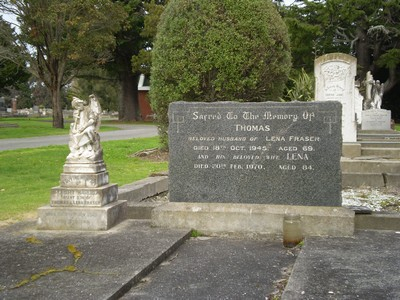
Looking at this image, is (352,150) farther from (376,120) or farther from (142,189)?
(376,120)

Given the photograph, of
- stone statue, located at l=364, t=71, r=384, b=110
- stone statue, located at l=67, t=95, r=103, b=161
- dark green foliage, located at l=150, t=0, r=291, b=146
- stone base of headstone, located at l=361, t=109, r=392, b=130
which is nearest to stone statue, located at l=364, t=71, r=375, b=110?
stone statue, located at l=364, t=71, r=384, b=110

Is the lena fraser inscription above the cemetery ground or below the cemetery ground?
above

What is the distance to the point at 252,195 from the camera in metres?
6.48

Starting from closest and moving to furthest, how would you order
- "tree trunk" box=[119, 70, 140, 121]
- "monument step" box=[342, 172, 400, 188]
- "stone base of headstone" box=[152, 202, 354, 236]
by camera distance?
"stone base of headstone" box=[152, 202, 354, 236] → "monument step" box=[342, 172, 400, 188] → "tree trunk" box=[119, 70, 140, 121]

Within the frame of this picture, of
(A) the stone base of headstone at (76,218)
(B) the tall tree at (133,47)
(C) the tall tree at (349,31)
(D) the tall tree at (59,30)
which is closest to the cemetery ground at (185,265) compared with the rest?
(A) the stone base of headstone at (76,218)

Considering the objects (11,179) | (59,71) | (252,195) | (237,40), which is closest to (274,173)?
(252,195)

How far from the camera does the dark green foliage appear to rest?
44.7ft

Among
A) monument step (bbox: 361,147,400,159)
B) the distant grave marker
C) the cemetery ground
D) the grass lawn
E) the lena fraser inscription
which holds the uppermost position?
the distant grave marker

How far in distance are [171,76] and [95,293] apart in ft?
34.8

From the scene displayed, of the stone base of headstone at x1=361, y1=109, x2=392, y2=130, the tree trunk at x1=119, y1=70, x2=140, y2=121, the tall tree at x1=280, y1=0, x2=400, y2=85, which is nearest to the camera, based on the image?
the stone base of headstone at x1=361, y1=109, x2=392, y2=130

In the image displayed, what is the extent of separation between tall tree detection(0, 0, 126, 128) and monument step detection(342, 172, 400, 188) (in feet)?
80.7

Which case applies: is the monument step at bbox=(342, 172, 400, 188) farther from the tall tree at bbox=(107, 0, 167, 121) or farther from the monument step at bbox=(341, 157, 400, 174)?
the tall tree at bbox=(107, 0, 167, 121)

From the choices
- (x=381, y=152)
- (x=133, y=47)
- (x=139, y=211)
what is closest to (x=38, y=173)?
(x=139, y=211)

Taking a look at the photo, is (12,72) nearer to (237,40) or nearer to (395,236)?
(237,40)
